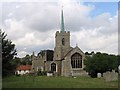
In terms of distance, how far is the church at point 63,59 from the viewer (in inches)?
3487

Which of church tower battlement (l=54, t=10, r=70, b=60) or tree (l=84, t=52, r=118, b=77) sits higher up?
church tower battlement (l=54, t=10, r=70, b=60)

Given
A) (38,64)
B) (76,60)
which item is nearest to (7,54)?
(76,60)

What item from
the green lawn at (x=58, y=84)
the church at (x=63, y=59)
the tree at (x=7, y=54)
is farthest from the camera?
→ the church at (x=63, y=59)

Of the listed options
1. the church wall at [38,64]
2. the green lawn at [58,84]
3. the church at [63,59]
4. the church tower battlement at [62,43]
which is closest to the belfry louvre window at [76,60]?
the church at [63,59]

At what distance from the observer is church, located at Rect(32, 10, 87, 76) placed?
88.6 meters

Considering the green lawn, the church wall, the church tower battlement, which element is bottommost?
the green lawn

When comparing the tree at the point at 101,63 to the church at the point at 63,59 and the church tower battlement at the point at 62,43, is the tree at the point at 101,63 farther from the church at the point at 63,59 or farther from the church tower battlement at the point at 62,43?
the church tower battlement at the point at 62,43

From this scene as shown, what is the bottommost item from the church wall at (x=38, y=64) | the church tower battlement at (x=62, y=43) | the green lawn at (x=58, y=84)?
the green lawn at (x=58, y=84)

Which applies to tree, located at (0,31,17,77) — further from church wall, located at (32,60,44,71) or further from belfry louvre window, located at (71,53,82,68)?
church wall, located at (32,60,44,71)

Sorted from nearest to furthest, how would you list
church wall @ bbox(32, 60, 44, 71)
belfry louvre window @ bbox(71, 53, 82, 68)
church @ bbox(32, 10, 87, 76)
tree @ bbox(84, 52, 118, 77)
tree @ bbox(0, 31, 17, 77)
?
tree @ bbox(0, 31, 17, 77) < tree @ bbox(84, 52, 118, 77) < church @ bbox(32, 10, 87, 76) < belfry louvre window @ bbox(71, 53, 82, 68) < church wall @ bbox(32, 60, 44, 71)

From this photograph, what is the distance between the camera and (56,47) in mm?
95125

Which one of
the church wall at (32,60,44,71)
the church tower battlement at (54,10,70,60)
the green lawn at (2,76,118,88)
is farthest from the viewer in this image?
the church wall at (32,60,44,71)

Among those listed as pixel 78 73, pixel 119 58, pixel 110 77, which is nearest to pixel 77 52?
pixel 78 73

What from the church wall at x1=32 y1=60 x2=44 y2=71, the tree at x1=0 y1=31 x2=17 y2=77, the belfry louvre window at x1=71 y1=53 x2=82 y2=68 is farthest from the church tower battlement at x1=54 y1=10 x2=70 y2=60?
the tree at x1=0 y1=31 x2=17 y2=77
